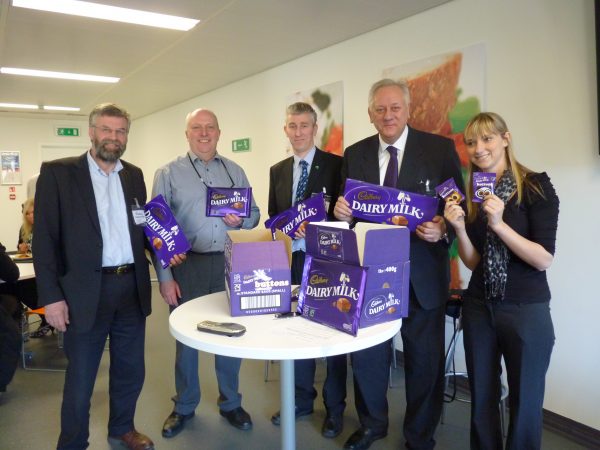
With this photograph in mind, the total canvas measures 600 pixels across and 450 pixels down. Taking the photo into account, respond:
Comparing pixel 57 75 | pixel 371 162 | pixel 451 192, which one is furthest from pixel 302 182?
pixel 57 75

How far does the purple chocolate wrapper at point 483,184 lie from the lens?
164 cm

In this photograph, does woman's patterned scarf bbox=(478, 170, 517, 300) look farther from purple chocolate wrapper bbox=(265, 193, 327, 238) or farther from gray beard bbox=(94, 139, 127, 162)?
gray beard bbox=(94, 139, 127, 162)

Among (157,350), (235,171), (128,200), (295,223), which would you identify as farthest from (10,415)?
(295,223)

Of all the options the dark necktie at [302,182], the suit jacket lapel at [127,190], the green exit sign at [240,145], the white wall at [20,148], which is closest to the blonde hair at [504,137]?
the dark necktie at [302,182]

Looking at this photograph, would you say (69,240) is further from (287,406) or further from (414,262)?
(414,262)

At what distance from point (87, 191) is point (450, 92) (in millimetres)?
2366

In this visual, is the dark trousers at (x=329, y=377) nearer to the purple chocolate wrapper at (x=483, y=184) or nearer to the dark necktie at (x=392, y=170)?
the dark necktie at (x=392, y=170)

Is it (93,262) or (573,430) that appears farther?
(573,430)

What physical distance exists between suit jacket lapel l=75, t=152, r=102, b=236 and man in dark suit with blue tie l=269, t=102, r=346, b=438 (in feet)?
3.34

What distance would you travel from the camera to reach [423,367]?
7.23ft

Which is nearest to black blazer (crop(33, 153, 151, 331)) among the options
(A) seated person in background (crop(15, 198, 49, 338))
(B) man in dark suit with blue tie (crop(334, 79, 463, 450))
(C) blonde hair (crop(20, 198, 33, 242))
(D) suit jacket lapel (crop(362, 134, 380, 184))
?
(B) man in dark suit with blue tie (crop(334, 79, 463, 450))

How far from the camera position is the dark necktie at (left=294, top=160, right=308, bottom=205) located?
262cm

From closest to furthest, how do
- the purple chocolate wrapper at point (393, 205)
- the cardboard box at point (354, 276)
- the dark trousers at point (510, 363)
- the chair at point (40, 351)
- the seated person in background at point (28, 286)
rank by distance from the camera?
the cardboard box at point (354, 276)
the dark trousers at point (510, 363)
the purple chocolate wrapper at point (393, 205)
the chair at point (40, 351)
the seated person in background at point (28, 286)

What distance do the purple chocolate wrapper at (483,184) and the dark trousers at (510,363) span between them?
1.39ft
